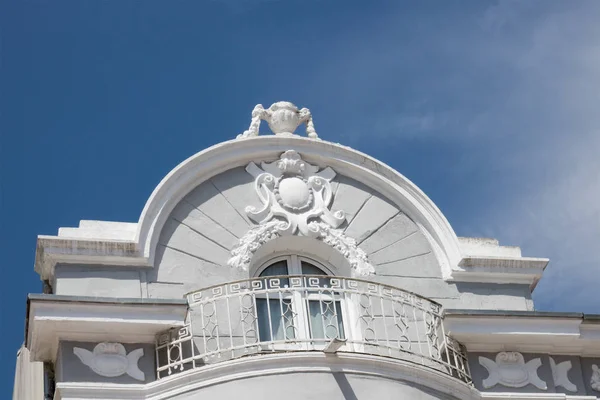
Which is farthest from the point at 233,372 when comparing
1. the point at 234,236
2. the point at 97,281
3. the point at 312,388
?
the point at 234,236

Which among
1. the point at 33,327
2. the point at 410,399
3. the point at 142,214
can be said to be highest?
the point at 142,214

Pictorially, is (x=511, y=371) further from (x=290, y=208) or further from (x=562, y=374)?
(x=290, y=208)

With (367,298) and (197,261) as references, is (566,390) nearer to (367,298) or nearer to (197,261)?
(367,298)

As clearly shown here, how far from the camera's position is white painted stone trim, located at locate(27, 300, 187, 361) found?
17922 mm

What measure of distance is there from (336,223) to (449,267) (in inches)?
60.5

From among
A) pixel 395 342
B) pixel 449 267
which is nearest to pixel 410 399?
pixel 395 342

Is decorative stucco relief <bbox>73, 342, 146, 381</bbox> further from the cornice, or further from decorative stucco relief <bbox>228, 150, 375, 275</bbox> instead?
the cornice

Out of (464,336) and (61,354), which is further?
(464,336)

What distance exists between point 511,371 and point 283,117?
4347mm

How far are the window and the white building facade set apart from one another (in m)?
0.02

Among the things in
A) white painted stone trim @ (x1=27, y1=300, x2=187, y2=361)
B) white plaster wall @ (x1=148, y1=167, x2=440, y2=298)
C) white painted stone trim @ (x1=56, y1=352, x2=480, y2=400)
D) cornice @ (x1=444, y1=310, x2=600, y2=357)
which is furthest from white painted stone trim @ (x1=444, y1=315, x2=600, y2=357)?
white painted stone trim @ (x1=27, y1=300, x2=187, y2=361)

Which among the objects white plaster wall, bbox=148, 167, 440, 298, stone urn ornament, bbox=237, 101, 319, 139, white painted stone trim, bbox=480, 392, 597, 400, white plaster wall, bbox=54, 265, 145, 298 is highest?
stone urn ornament, bbox=237, 101, 319, 139

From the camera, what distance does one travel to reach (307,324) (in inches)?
743

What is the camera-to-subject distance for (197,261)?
19.2 m
